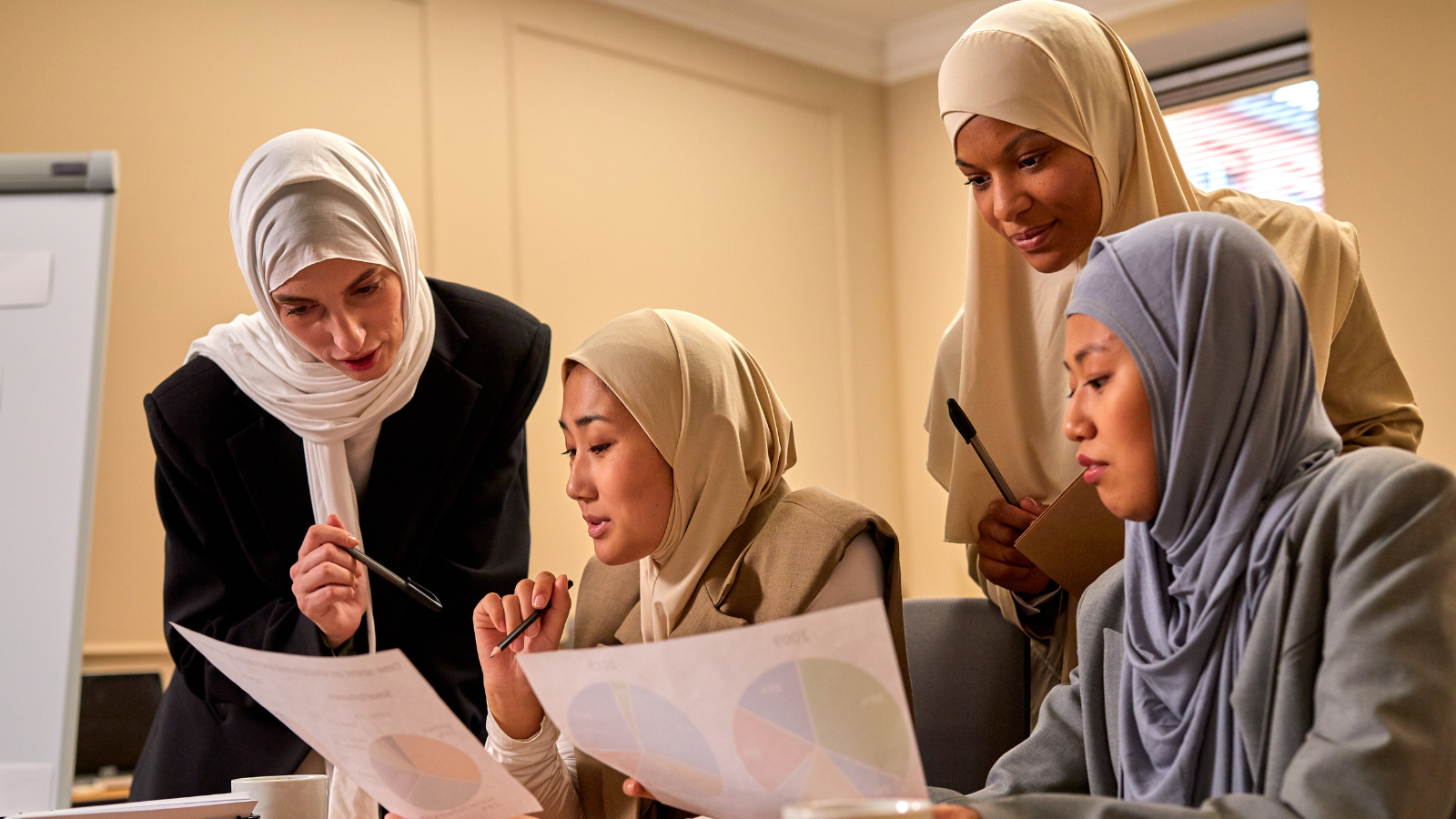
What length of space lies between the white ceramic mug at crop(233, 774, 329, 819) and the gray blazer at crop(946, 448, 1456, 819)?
0.61m

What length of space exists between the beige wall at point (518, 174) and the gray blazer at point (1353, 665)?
281 centimetres

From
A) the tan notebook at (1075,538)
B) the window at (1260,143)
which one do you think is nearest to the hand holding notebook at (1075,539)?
the tan notebook at (1075,538)

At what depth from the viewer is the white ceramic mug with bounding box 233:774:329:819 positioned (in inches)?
45.9

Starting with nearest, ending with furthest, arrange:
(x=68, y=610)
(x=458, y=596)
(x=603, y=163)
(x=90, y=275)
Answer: (x=458, y=596)
(x=68, y=610)
(x=90, y=275)
(x=603, y=163)

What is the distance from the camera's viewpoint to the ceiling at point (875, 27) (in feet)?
14.1

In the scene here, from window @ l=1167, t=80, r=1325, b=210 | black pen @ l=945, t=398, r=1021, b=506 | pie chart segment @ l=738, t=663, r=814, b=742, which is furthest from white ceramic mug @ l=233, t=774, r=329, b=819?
window @ l=1167, t=80, r=1325, b=210

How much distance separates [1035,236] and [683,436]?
1.74 feet

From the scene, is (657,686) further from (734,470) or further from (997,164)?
(997,164)

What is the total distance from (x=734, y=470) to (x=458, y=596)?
0.49 metres

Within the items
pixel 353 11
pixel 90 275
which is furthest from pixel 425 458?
pixel 353 11

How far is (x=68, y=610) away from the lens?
7.27ft

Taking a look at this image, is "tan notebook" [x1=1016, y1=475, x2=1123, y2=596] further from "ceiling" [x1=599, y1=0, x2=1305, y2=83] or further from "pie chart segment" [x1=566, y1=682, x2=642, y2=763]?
"ceiling" [x1=599, y1=0, x2=1305, y2=83]

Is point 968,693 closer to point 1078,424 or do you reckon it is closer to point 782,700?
point 1078,424

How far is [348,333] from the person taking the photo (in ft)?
6.01
